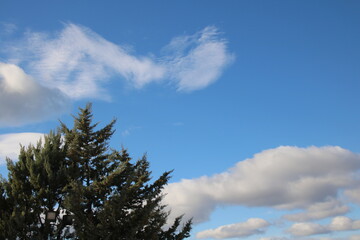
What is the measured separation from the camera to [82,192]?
68.5 ft

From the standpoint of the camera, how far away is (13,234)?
70.7ft

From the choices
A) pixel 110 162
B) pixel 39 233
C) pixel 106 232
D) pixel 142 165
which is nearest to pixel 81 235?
pixel 106 232

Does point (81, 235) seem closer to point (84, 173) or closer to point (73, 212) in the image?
point (73, 212)

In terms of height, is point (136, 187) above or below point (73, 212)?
above

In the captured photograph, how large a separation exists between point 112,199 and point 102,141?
5.58 meters

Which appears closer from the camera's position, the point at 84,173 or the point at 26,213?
the point at 26,213

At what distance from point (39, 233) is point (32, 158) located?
617 centimetres

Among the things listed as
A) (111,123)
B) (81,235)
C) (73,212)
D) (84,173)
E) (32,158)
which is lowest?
(81,235)

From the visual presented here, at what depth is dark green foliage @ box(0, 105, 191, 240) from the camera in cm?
2056

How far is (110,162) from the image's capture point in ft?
80.1

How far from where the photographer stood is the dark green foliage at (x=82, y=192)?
67.5 feet

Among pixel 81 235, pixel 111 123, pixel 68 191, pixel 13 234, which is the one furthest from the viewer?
pixel 111 123

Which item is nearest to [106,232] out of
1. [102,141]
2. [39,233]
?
[39,233]

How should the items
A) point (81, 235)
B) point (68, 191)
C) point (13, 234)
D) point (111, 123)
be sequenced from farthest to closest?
point (111, 123) → point (68, 191) → point (13, 234) → point (81, 235)
